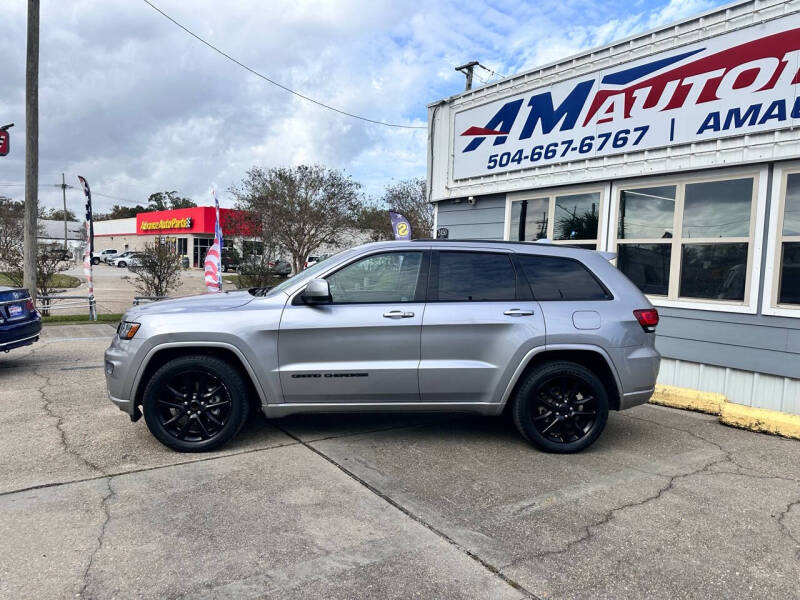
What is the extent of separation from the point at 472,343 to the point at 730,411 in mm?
3224

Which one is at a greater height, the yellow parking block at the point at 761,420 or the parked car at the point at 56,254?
the parked car at the point at 56,254

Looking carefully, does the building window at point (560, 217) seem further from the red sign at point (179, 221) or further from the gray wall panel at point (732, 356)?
the red sign at point (179, 221)

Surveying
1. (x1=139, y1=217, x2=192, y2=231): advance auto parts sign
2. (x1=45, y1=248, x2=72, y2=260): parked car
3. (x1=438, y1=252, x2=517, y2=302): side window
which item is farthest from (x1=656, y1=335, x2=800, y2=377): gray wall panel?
(x1=139, y1=217, x2=192, y2=231): advance auto parts sign

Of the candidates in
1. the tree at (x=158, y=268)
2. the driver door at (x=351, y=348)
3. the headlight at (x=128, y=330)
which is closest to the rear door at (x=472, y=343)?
the driver door at (x=351, y=348)

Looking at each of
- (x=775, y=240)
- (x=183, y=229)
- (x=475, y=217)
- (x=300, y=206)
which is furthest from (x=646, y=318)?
(x=183, y=229)

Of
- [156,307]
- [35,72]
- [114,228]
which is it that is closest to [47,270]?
[35,72]

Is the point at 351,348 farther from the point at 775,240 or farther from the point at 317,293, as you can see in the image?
the point at 775,240

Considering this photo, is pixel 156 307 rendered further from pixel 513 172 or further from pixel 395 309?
pixel 513 172

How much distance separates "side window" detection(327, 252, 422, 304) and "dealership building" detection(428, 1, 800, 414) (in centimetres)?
409

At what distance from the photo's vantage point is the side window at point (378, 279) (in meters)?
4.56

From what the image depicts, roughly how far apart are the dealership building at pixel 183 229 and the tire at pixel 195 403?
22.5 m

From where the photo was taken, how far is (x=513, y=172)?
29.3 ft

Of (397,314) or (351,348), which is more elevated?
(397,314)

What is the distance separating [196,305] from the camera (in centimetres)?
452
